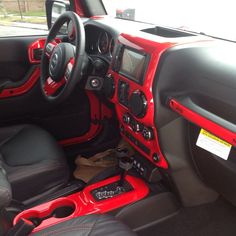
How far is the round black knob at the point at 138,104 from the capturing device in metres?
1.09

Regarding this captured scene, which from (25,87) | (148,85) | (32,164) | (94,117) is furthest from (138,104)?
(25,87)

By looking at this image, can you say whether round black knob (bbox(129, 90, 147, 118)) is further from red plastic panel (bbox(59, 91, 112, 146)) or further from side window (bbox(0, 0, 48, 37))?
side window (bbox(0, 0, 48, 37))

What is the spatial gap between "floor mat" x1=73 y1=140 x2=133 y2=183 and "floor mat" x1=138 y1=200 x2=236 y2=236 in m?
0.39

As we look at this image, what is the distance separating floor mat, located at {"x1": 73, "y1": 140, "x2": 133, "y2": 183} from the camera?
1646 mm

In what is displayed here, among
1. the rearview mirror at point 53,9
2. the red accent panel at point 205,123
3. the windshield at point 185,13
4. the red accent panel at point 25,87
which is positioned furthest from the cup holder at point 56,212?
the rearview mirror at point 53,9

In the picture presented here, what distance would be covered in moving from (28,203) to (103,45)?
0.80m

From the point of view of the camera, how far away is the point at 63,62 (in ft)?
4.28

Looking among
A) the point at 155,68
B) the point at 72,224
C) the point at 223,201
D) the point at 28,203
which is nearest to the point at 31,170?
the point at 28,203

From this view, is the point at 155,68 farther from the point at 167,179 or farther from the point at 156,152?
the point at 167,179

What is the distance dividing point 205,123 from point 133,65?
0.37 meters

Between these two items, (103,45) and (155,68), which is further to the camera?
(103,45)

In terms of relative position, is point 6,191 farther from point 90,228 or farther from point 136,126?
point 136,126

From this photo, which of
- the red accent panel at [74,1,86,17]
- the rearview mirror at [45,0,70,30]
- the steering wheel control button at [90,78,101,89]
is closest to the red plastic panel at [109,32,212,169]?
the steering wheel control button at [90,78,101,89]

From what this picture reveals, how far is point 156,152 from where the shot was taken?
121 centimetres
